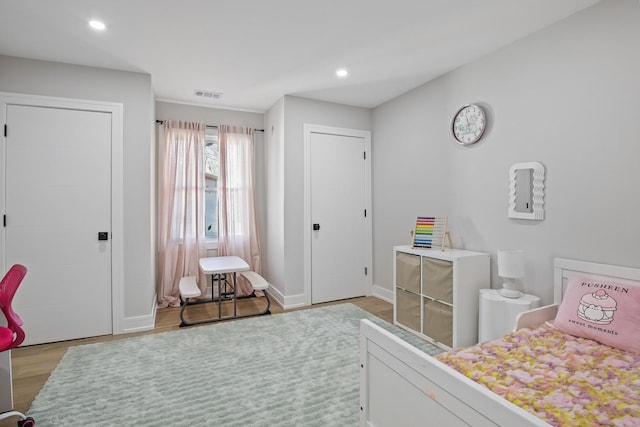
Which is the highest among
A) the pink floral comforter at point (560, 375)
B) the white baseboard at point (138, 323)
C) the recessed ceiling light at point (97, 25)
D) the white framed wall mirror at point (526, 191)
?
the recessed ceiling light at point (97, 25)

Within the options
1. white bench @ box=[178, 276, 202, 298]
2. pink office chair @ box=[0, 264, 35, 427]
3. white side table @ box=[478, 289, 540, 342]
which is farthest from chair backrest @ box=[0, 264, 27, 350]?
white side table @ box=[478, 289, 540, 342]

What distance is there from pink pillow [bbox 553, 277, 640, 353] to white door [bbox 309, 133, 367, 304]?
2.60 meters

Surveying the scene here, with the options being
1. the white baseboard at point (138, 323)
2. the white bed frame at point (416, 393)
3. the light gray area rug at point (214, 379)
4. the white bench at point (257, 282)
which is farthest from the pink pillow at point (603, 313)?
the white baseboard at point (138, 323)

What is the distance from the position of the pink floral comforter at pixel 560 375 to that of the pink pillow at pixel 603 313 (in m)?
0.05

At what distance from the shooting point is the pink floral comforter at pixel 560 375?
119 centimetres

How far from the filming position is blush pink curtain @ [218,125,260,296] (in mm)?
4465

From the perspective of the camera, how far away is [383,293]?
4.37m

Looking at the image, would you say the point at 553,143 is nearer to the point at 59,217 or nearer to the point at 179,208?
the point at 179,208

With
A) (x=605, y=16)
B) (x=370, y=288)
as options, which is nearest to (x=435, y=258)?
(x=370, y=288)

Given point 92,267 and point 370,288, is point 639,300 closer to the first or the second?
point 370,288

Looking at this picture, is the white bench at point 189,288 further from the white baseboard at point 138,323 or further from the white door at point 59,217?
the white door at point 59,217

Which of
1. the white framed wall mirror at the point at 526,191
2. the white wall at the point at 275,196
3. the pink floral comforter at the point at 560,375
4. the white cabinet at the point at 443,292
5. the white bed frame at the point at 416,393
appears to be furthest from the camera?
the white wall at the point at 275,196

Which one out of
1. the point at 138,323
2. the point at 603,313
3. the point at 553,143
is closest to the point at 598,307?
the point at 603,313

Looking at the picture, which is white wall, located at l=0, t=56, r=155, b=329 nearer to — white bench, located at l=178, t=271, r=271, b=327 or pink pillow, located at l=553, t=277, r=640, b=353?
white bench, located at l=178, t=271, r=271, b=327
